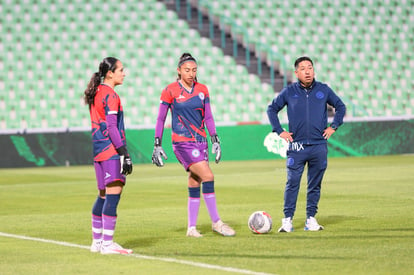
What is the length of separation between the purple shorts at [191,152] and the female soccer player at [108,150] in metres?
1.45

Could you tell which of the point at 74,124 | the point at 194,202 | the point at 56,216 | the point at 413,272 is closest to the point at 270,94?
the point at 74,124

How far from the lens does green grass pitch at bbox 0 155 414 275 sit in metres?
7.88

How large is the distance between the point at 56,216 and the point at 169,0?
2287cm

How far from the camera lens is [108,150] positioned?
888 centimetres

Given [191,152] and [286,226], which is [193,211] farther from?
[286,226]

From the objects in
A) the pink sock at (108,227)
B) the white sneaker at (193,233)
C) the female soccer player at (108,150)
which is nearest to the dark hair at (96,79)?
the female soccer player at (108,150)

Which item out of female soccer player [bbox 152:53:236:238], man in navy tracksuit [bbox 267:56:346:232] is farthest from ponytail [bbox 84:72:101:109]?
man in navy tracksuit [bbox 267:56:346:232]

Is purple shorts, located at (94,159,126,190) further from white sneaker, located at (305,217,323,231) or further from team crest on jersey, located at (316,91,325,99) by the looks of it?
team crest on jersey, located at (316,91,325,99)

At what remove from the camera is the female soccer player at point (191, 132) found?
10.2 meters

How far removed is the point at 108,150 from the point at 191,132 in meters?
1.61

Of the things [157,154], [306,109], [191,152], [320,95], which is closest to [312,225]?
[306,109]

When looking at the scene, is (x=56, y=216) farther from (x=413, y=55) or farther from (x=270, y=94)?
(x=413, y=55)

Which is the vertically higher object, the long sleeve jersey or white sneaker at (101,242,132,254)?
the long sleeve jersey

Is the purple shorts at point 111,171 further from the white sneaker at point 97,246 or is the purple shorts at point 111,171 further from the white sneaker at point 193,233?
the white sneaker at point 193,233
